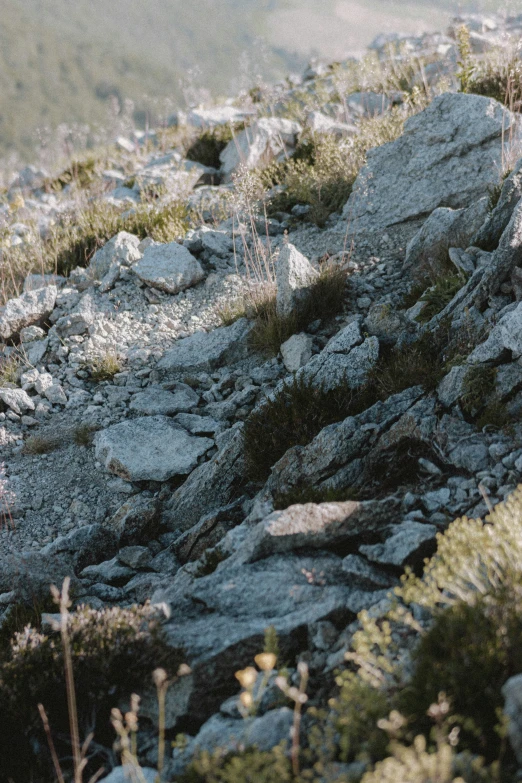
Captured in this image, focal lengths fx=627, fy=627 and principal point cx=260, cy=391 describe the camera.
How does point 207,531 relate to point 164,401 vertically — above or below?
below

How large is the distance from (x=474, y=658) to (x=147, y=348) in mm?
6268

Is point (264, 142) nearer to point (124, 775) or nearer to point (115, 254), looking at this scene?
point (115, 254)

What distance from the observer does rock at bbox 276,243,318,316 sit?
24.3ft

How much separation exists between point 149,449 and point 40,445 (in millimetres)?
1347

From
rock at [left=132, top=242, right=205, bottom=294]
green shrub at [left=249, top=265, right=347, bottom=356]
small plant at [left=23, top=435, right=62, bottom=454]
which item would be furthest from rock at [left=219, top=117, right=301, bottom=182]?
small plant at [left=23, top=435, right=62, bottom=454]

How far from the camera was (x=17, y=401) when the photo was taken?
→ 755cm

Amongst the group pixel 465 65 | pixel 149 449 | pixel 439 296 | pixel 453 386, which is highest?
pixel 465 65

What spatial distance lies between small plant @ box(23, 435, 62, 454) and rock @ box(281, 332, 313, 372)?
9.07 feet

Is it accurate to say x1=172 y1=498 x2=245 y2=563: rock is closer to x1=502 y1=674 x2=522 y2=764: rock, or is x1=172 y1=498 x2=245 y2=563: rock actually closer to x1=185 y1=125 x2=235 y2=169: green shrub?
x1=502 y1=674 x2=522 y2=764: rock

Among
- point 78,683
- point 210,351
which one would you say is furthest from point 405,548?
point 210,351

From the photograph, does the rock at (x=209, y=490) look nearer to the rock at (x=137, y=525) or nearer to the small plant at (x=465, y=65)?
the rock at (x=137, y=525)

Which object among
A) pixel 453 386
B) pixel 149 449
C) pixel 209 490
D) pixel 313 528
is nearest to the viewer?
pixel 313 528

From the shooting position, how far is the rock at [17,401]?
24.7 ft

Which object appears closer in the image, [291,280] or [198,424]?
[198,424]
